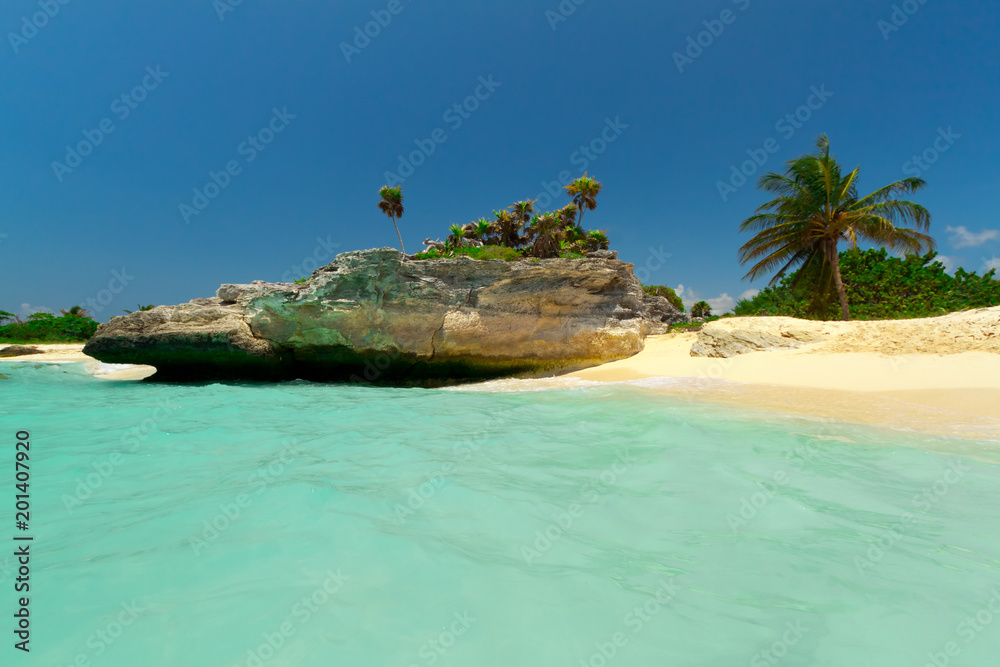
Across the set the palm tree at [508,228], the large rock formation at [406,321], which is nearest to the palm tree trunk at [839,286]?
the large rock formation at [406,321]

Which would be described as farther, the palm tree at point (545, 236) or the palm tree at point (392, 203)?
the palm tree at point (392, 203)

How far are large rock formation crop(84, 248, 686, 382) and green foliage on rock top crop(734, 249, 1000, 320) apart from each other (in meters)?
11.6

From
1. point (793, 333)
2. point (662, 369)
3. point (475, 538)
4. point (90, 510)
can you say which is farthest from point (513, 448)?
point (793, 333)

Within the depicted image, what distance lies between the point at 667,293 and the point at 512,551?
2776 centimetres

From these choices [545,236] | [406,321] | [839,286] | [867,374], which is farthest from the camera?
[545,236]

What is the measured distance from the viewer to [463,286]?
10.4m

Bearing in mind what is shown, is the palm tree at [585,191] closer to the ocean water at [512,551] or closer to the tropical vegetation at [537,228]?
the tropical vegetation at [537,228]

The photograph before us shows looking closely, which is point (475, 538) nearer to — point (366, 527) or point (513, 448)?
point (366, 527)

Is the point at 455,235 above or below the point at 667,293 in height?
above

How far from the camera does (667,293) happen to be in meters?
26.8

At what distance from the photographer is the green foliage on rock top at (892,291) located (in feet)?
43.9

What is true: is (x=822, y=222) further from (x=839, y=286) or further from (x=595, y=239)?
(x=595, y=239)

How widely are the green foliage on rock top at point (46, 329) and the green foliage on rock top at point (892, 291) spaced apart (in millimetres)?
44876

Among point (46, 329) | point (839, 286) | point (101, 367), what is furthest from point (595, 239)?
point (46, 329)
